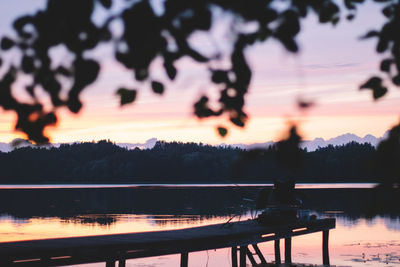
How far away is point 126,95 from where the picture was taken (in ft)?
13.0

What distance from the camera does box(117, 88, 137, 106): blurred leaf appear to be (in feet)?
12.9

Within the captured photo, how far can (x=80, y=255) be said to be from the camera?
11891mm

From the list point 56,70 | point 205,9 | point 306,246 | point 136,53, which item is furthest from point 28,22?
point 306,246

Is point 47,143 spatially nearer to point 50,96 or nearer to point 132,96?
point 50,96

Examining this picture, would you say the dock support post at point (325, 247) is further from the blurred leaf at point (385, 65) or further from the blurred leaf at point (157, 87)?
the blurred leaf at point (157, 87)

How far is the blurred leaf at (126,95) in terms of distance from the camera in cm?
393

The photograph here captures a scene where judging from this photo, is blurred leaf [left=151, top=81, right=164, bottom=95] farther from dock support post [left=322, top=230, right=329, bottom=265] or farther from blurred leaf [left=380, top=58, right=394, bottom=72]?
dock support post [left=322, top=230, right=329, bottom=265]

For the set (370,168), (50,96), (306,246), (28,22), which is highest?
(28,22)

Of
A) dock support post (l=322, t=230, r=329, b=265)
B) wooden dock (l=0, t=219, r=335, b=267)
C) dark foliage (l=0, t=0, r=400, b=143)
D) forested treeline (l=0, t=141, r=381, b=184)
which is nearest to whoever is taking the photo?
dark foliage (l=0, t=0, r=400, b=143)

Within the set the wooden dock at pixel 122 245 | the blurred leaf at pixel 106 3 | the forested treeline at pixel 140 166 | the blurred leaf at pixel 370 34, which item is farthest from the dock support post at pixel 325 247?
the forested treeline at pixel 140 166

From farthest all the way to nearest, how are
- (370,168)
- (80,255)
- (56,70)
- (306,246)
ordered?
1. (306,246)
2. (80,255)
3. (56,70)
4. (370,168)

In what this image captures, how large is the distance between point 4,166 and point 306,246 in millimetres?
145059

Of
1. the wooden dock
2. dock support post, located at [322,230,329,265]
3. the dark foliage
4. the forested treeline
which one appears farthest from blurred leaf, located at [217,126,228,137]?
the forested treeline

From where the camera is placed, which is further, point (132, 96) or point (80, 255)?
point (80, 255)
